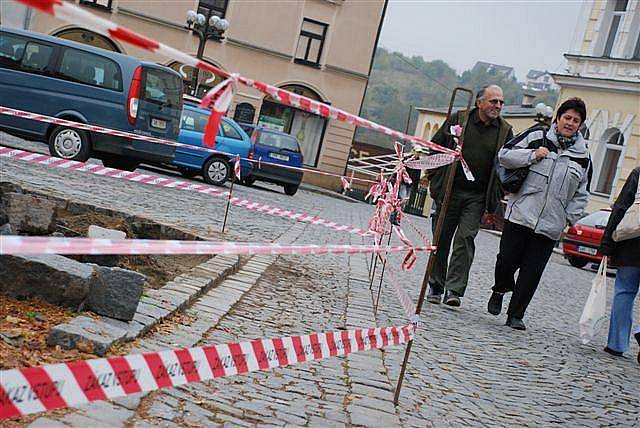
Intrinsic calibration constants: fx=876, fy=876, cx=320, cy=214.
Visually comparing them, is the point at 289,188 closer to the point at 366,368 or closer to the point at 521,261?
the point at 521,261

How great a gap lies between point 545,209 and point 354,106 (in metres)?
29.5

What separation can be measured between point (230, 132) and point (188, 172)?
1408mm

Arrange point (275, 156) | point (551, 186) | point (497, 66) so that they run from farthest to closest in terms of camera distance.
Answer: point (497, 66)
point (275, 156)
point (551, 186)

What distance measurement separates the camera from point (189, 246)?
3.39m

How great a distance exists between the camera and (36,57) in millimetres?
14859

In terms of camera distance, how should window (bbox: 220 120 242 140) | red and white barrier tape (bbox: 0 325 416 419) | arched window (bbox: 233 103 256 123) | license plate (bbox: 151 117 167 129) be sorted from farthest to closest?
arched window (bbox: 233 103 256 123)
window (bbox: 220 120 242 140)
license plate (bbox: 151 117 167 129)
red and white barrier tape (bbox: 0 325 416 419)

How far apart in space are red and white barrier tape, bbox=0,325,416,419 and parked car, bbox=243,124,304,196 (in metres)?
19.4

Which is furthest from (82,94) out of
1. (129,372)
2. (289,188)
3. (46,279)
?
(129,372)

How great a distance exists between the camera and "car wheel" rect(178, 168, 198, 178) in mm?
19866

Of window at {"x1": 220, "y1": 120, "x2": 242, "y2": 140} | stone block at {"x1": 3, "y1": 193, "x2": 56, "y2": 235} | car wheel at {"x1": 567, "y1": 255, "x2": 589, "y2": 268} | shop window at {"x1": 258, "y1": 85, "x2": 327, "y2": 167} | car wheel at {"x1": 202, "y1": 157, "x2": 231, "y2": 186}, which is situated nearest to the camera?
stone block at {"x1": 3, "y1": 193, "x2": 56, "y2": 235}

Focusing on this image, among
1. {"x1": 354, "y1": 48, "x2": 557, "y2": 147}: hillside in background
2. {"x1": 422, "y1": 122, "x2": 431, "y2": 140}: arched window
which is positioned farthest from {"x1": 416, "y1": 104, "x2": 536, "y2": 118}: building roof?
{"x1": 354, "y1": 48, "x2": 557, "y2": 147}: hillside in background

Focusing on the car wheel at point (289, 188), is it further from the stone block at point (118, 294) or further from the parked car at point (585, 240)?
the stone block at point (118, 294)

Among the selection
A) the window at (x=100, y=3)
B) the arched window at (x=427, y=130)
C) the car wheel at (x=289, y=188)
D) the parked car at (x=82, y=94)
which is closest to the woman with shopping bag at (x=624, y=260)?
the parked car at (x=82, y=94)

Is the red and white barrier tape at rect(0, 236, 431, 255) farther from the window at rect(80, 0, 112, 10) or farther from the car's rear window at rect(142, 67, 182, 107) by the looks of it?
the window at rect(80, 0, 112, 10)
